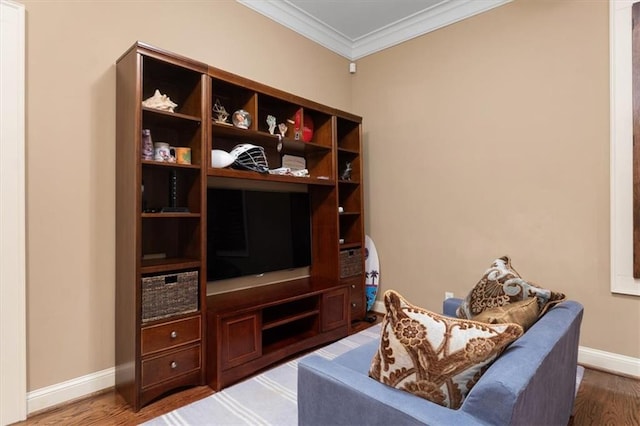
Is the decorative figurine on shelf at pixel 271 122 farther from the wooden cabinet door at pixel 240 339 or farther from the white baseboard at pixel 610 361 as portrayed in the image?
the white baseboard at pixel 610 361

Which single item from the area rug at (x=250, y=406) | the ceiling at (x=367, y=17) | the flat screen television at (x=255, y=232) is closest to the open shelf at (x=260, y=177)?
the flat screen television at (x=255, y=232)

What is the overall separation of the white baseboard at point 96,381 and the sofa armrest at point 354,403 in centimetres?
164

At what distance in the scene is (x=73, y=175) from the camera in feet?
7.04

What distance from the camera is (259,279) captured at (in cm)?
315

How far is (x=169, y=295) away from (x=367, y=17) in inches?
127

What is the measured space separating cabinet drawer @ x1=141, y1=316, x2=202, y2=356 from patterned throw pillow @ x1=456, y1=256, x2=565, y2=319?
1.64 meters

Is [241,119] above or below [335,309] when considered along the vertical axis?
above

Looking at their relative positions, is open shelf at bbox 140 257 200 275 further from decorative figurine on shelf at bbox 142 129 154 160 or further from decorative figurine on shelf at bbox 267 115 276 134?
decorative figurine on shelf at bbox 267 115 276 134

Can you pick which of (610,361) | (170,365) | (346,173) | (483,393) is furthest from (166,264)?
(610,361)

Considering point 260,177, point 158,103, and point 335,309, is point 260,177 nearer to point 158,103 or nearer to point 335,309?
point 158,103

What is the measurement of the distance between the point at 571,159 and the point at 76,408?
385 centimetres

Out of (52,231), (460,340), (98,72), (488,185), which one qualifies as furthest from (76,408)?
(488,185)

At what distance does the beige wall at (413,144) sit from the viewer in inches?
82.3

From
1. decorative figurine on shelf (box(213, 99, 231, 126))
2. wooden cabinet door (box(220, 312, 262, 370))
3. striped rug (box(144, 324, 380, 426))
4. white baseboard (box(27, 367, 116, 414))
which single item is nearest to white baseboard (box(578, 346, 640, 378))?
striped rug (box(144, 324, 380, 426))
